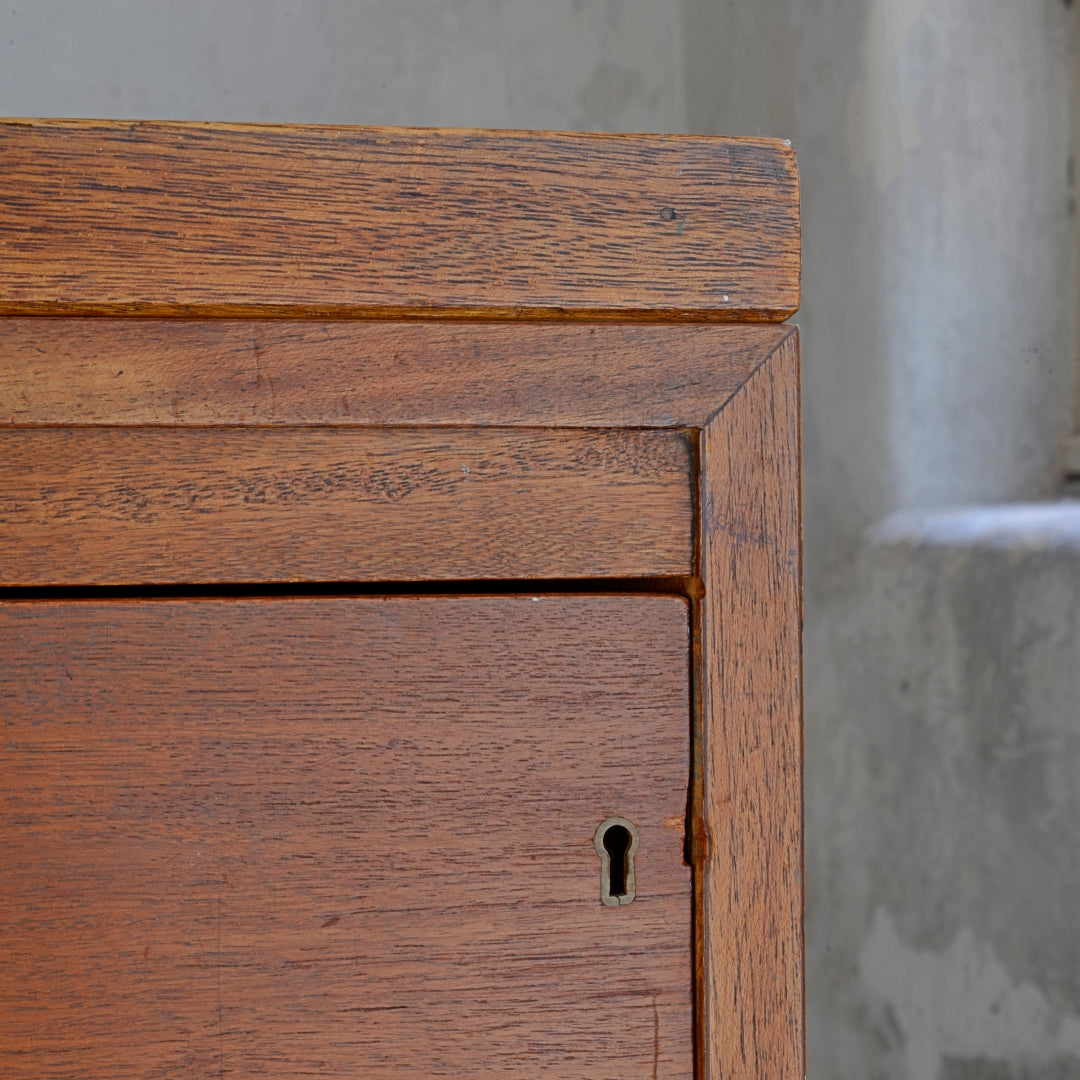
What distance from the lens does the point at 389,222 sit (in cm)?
37

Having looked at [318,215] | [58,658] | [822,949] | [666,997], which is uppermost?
[318,215]

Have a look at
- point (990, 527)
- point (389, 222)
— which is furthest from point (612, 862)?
point (990, 527)

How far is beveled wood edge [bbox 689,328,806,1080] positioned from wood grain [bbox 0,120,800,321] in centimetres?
5

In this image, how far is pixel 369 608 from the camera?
15.2 inches

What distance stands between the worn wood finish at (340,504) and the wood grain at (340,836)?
0.02 metres

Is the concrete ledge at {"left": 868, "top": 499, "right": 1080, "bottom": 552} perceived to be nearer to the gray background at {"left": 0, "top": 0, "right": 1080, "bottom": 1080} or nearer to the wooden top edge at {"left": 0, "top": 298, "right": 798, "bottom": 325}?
the gray background at {"left": 0, "top": 0, "right": 1080, "bottom": 1080}

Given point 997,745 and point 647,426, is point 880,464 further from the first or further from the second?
point 647,426

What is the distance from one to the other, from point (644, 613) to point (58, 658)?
0.70ft

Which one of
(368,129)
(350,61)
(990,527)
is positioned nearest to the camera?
(368,129)

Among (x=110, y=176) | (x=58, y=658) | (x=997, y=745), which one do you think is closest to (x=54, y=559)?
(x=58, y=658)

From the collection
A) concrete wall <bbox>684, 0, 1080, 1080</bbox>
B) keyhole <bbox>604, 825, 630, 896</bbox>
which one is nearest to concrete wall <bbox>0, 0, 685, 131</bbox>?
concrete wall <bbox>684, 0, 1080, 1080</bbox>

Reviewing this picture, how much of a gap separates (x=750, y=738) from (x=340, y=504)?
0.18 metres

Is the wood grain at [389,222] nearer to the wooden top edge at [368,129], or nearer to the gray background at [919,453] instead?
the wooden top edge at [368,129]

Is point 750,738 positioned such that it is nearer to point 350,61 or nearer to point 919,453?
point 919,453
